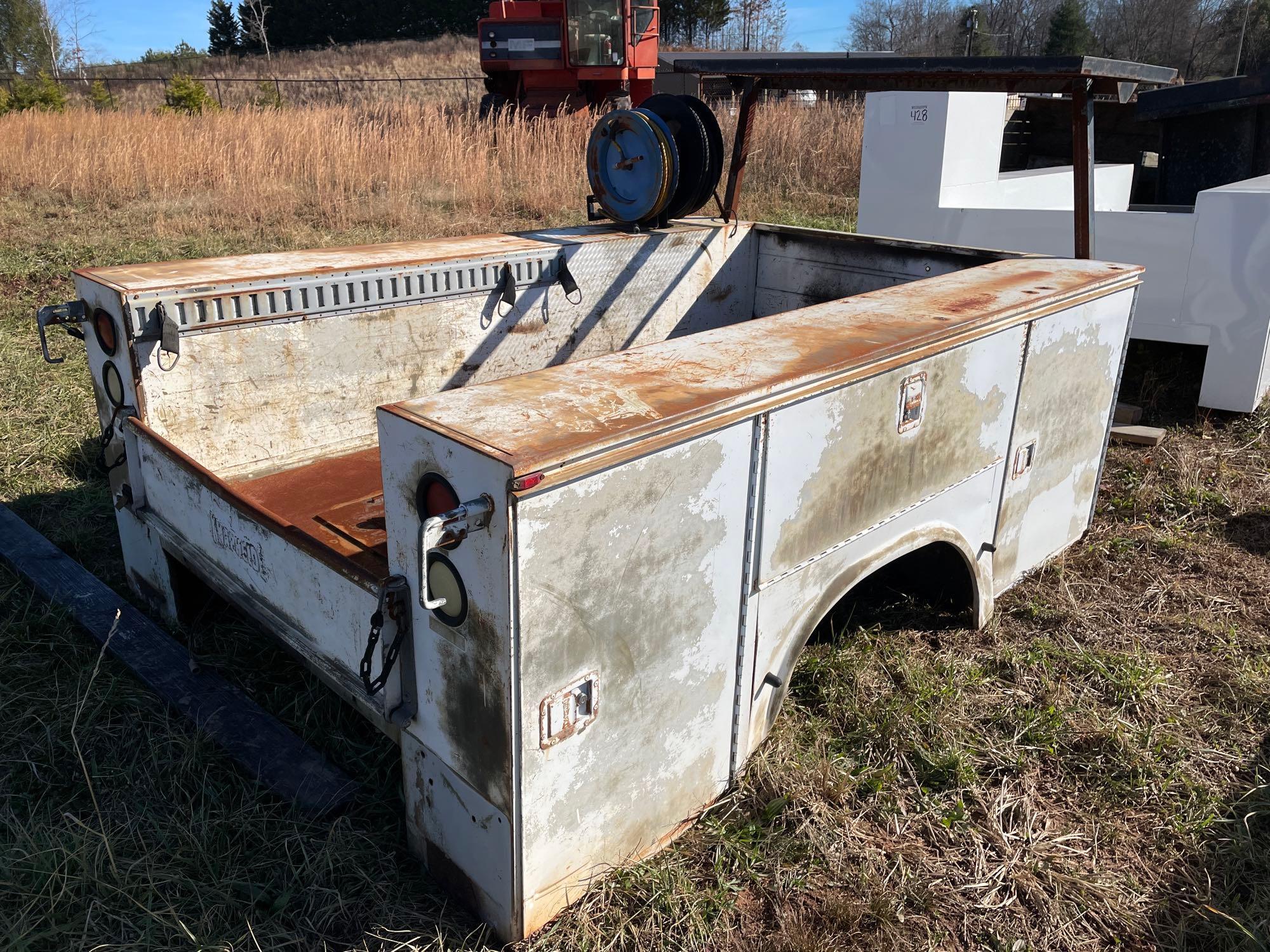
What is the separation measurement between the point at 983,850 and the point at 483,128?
1156cm

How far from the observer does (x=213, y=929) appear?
1.97 m

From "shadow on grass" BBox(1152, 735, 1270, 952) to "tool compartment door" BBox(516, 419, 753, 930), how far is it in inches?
43.2

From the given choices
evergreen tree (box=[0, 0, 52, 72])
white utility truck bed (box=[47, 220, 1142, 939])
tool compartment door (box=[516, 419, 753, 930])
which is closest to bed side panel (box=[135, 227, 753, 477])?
white utility truck bed (box=[47, 220, 1142, 939])

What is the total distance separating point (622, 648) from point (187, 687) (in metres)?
1.49

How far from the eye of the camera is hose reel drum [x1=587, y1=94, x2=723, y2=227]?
3.78 meters

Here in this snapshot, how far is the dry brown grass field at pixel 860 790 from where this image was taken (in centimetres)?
203

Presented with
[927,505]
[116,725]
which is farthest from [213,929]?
[927,505]

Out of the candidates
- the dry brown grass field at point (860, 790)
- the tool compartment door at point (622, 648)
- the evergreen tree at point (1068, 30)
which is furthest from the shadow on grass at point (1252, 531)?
the evergreen tree at point (1068, 30)

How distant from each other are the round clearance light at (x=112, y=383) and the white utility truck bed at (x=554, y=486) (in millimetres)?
13

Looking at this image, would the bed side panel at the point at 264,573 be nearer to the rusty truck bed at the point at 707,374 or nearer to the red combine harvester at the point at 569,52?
the rusty truck bed at the point at 707,374

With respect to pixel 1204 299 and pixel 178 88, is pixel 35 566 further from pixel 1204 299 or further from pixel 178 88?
pixel 178 88

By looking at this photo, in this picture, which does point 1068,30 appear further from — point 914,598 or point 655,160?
point 914,598

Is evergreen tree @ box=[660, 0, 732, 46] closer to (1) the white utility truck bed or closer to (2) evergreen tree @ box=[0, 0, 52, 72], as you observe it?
(2) evergreen tree @ box=[0, 0, 52, 72]

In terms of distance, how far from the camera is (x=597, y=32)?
1325 cm
